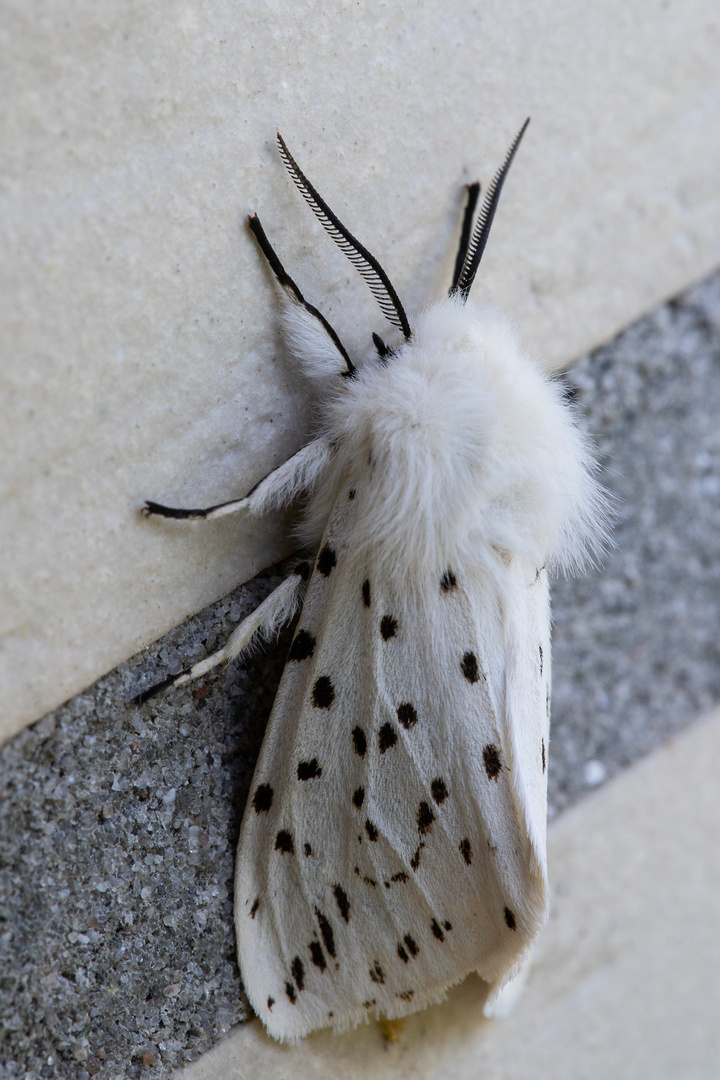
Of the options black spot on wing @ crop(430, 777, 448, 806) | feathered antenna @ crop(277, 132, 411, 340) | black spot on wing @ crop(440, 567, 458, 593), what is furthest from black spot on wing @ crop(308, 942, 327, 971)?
feathered antenna @ crop(277, 132, 411, 340)

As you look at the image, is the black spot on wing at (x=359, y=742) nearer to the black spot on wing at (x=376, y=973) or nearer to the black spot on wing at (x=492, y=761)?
the black spot on wing at (x=492, y=761)

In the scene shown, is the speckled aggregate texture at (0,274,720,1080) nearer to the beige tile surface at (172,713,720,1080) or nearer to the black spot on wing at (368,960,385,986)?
the black spot on wing at (368,960,385,986)

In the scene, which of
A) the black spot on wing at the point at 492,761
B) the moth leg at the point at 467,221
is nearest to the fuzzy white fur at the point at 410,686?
the black spot on wing at the point at 492,761

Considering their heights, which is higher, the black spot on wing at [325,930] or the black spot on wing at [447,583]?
Answer: the black spot on wing at [447,583]

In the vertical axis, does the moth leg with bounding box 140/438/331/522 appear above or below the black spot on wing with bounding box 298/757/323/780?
above

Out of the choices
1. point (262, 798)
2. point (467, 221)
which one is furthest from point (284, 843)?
point (467, 221)

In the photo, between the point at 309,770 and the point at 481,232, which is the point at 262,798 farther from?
the point at 481,232
